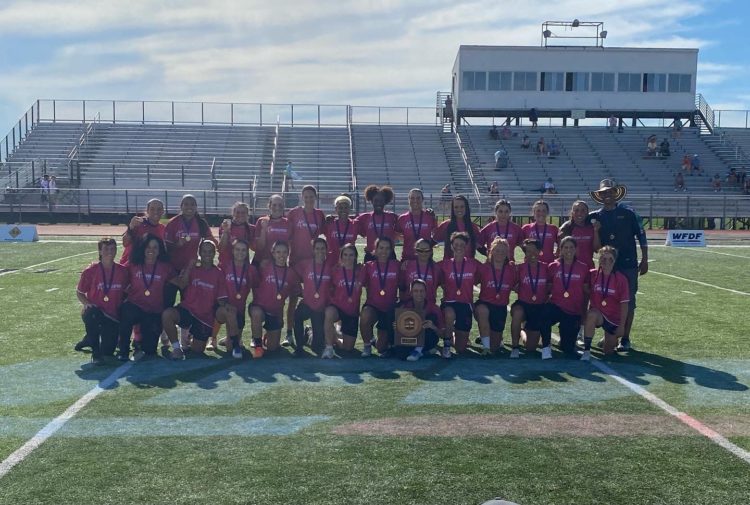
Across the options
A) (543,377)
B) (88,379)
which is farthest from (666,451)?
(88,379)

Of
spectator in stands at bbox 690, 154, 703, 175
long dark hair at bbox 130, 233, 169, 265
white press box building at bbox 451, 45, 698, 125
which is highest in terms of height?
white press box building at bbox 451, 45, 698, 125

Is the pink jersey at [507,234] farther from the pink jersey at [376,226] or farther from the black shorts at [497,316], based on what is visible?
the pink jersey at [376,226]

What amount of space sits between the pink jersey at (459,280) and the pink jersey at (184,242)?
2359mm

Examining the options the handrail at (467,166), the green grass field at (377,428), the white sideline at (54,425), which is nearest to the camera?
the green grass field at (377,428)

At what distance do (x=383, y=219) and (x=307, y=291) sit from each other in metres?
1.15

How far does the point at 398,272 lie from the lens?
7547 mm

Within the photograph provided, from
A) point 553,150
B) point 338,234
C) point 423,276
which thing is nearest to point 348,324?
point 423,276

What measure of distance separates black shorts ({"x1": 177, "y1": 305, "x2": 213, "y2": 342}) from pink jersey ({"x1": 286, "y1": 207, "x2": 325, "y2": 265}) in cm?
119

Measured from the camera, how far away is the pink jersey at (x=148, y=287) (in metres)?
7.20

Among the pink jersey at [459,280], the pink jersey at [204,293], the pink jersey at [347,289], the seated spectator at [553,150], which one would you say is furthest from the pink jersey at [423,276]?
the seated spectator at [553,150]

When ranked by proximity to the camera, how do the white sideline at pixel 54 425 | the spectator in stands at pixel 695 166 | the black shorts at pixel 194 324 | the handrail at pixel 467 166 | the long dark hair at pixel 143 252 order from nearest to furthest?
the white sideline at pixel 54 425, the black shorts at pixel 194 324, the long dark hair at pixel 143 252, the handrail at pixel 467 166, the spectator in stands at pixel 695 166

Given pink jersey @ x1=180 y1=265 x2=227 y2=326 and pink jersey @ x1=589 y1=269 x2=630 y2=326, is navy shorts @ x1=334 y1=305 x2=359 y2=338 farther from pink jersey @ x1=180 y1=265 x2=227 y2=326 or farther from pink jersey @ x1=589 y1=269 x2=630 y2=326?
pink jersey @ x1=589 y1=269 x2=630 y2=326

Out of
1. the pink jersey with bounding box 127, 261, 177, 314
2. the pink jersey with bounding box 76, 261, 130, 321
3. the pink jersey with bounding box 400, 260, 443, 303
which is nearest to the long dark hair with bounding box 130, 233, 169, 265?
the pink jersey with bounding box 127, 261, 177, 314

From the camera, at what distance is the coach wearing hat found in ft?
24.8
